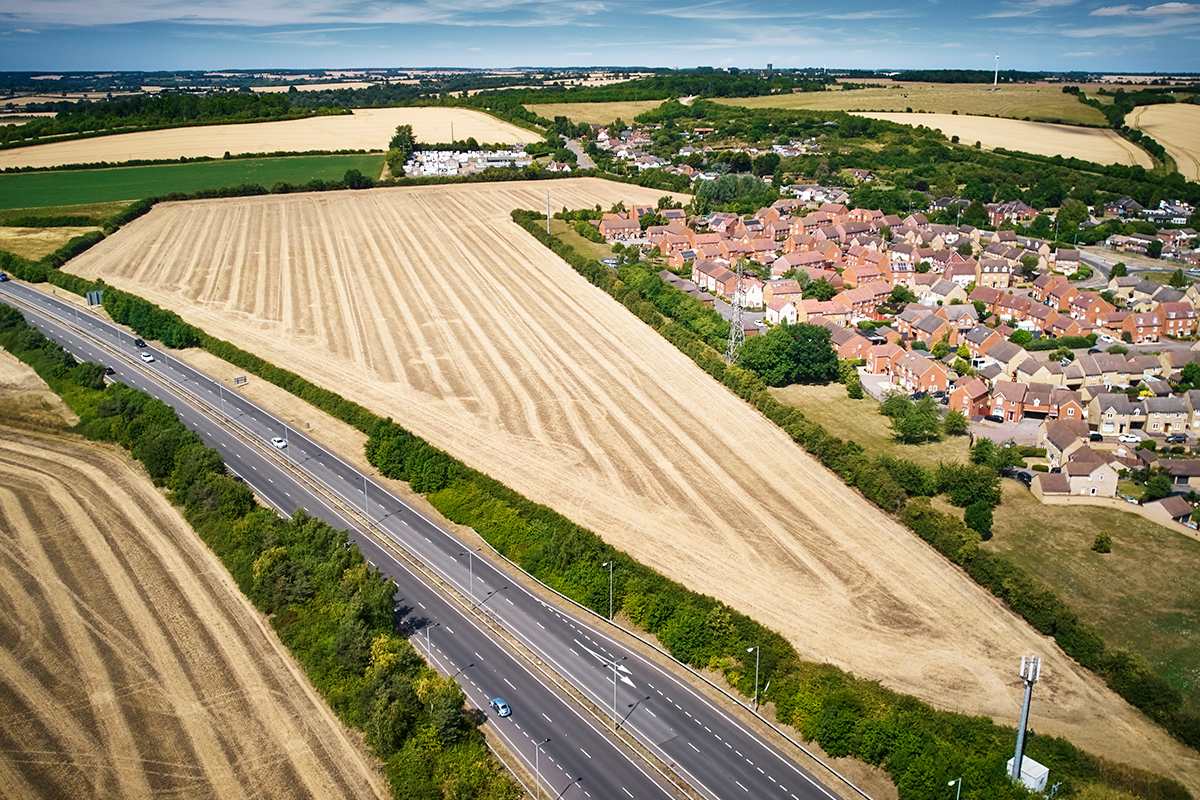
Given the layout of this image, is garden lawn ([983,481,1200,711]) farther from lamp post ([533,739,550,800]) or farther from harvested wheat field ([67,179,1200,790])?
lamp post ([533,739,550,800])

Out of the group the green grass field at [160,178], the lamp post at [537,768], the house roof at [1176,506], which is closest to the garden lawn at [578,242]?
the green grass field at [160,178]

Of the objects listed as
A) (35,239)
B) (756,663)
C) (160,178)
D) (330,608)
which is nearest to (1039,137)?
(160,178)

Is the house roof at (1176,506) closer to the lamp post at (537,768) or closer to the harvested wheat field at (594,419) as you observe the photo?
the harvested wheat field at (594,419)

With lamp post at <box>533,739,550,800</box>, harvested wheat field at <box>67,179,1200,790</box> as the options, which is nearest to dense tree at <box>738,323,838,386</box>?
harvested wheat field at <box>67,179,1200,790</box>

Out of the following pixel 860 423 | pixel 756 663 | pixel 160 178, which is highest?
pixel 160 178

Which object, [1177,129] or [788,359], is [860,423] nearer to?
[788,359]

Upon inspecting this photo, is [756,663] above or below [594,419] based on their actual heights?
below

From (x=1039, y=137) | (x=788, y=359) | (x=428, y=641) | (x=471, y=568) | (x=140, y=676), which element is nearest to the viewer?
(x=140, y=676)

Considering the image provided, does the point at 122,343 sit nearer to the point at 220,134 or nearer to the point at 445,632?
the point at 445,632
